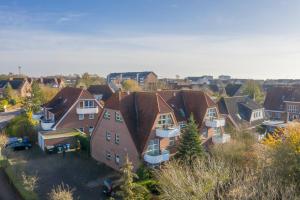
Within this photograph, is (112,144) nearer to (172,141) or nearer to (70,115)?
(172,141)

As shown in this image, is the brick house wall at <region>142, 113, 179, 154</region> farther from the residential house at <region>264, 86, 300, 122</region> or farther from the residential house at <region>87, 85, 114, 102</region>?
the residential house at <region>264, 86, 300, 122</region>

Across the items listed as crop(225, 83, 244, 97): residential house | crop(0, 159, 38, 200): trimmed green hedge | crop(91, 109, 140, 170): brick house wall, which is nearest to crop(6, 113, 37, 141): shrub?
crop(0, 159, 38, 200): trimmed green hedge

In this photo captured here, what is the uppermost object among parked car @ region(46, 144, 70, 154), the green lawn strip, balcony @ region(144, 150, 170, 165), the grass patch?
balcony @ region(144, 150, 170, 165)

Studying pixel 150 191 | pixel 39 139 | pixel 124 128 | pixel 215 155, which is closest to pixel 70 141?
pixel 39 139

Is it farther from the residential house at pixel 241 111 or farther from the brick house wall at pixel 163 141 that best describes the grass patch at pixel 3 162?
the residential house at pixel 241 111

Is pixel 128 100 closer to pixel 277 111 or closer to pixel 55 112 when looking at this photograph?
pixel 55 112

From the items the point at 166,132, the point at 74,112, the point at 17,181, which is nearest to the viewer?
the point at 17,181

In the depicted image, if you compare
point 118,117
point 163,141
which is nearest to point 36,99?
point 118,117
